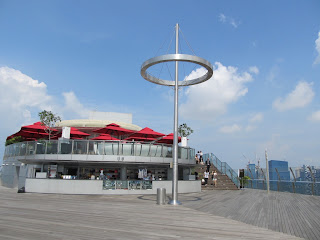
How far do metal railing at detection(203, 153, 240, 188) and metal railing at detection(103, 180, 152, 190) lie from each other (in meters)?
12.1

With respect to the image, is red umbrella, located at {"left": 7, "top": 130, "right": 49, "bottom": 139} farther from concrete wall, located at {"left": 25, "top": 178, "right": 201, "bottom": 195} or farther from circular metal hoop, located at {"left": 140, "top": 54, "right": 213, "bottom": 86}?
circular metal hoop, located at {"left": 140, "top": 54, "right": 213, "bottom": 86}

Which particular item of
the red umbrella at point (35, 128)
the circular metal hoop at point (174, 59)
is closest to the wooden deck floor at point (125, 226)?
the circular metal hoop at point (174, 59)

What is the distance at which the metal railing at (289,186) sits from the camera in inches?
861

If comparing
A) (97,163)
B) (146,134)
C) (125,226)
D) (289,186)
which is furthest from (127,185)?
(289,186)

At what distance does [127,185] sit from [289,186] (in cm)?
1528

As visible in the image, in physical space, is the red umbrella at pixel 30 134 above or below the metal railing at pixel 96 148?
above

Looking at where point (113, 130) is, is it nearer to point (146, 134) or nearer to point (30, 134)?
point (146, 134)

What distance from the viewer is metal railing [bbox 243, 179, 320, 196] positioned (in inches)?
861

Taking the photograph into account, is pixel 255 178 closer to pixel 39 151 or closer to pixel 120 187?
pixel 120 187

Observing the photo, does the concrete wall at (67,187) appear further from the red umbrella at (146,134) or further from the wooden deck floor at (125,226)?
the wooden deck floor at (125,226)

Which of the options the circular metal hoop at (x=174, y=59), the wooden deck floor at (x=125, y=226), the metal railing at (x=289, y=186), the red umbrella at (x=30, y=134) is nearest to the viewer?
the wooden deck floor at (x=125, y=226)

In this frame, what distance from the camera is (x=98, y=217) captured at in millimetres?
10258

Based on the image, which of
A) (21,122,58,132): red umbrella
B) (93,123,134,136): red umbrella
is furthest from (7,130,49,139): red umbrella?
(93,123,134,136): red umbrella

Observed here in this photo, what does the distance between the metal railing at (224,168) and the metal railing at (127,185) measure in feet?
39.7
